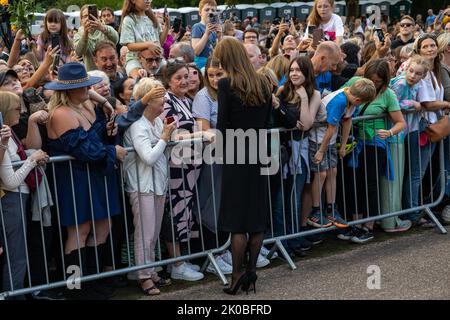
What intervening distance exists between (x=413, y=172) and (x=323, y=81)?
4.66 ft

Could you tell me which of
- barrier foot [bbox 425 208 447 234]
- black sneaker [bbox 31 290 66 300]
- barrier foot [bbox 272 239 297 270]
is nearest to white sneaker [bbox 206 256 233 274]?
barrier foot [bbox 272 239 297 270]

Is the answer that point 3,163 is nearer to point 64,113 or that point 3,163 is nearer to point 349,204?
point 64,113

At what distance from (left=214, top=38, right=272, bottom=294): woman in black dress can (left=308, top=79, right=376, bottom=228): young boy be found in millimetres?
1123

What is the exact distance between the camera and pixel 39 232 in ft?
20.1

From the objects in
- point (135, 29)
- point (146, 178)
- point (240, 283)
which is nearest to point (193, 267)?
point (240, 283)

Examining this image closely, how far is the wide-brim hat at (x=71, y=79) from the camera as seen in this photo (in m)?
6.02

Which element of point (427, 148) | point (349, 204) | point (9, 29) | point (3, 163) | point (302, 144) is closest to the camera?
point (3, 163)

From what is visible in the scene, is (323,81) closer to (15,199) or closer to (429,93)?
(429,93)

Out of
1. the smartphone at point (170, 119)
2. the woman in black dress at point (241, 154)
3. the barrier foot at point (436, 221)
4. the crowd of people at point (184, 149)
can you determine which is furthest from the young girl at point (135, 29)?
the barrier foot at point (436, 221)

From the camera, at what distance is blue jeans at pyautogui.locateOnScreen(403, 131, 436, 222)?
827 centimetres

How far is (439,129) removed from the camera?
8.26 meters

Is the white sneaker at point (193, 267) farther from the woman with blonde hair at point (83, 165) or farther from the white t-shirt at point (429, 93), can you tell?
the white t-shirt at point (429, 93)
